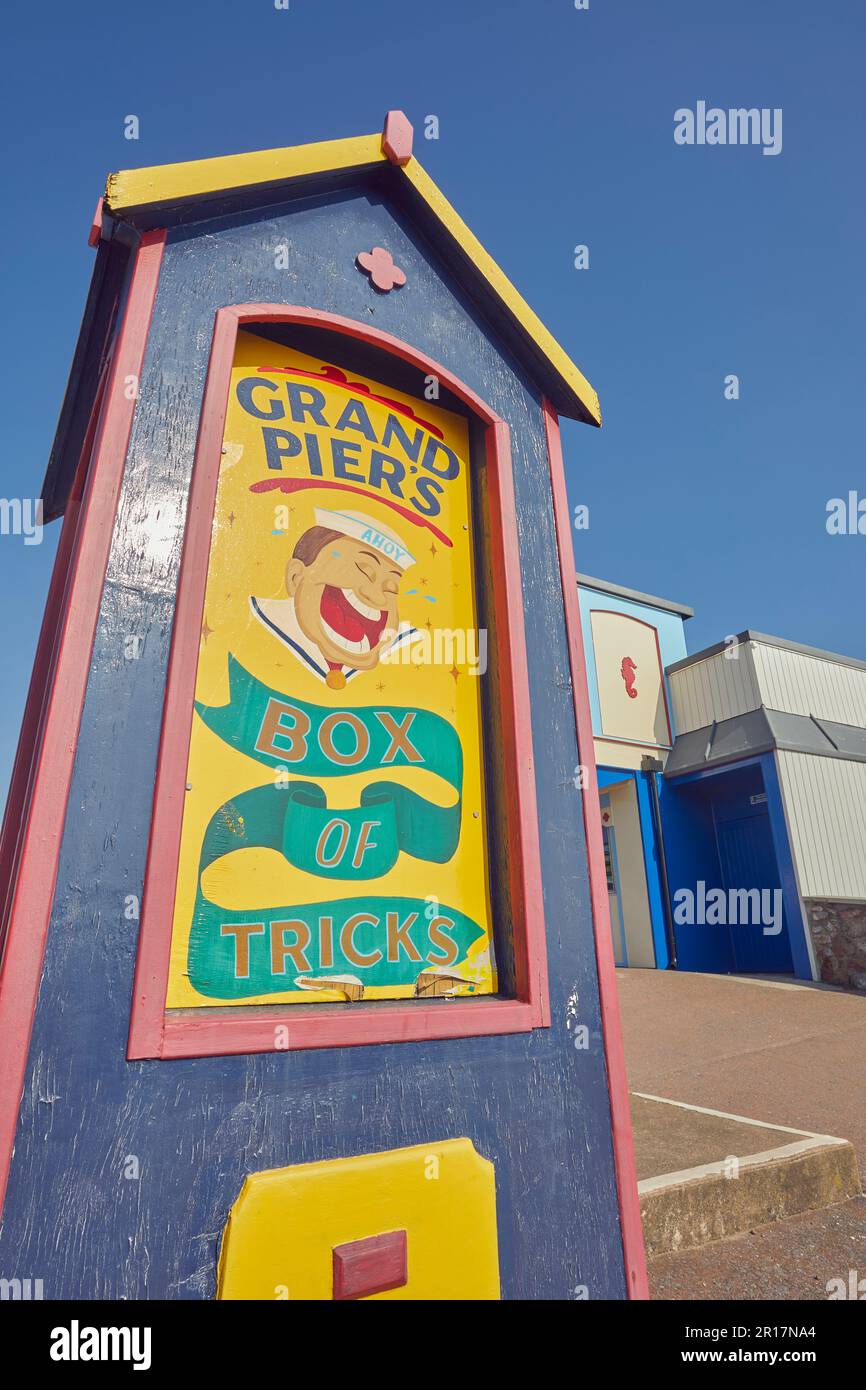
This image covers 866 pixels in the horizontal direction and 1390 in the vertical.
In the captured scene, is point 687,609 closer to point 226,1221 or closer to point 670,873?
point 670,873

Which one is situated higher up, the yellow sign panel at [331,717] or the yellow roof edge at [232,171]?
the yellow roof edge at [232,171]

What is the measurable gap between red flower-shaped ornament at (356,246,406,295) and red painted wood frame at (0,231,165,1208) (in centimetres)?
71

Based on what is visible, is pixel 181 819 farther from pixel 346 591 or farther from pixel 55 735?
pixel 346 591

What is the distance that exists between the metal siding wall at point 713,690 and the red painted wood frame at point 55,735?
10.6m

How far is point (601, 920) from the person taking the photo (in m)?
2.15

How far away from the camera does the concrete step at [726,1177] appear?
2.70 meters

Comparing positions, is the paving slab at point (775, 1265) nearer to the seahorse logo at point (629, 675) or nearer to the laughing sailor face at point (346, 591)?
the laughing sailor face at point (346, 591)

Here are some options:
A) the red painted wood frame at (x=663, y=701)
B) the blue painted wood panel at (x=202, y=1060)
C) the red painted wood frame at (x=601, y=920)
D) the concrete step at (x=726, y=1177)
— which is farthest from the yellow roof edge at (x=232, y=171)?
the red painted wood frame at (x=663, y=701)

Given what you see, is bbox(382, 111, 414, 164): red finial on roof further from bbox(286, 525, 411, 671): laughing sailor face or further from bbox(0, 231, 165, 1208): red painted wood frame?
bbox(286, 525, 411, 671): laughing sailor face

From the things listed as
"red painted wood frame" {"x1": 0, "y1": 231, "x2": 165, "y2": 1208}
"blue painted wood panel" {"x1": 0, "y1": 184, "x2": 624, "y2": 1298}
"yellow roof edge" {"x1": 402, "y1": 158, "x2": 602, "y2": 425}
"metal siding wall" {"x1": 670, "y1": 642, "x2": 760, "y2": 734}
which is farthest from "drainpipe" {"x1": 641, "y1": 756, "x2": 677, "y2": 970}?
"red painted wood frame" {"x1": 0, "y1": 231, "x2": 165, "y2": 1208}

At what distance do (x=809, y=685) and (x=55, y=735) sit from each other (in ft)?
39.3

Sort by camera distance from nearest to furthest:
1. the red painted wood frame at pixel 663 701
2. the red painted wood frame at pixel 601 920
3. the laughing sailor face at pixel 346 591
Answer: the red painted wood frame at pixel 601 920, the laughing sailor face at pixel 346 591, the red painted wood frame at pixel 663 701

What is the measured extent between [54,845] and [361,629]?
1.01 m

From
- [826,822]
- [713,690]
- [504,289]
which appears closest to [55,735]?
[504,289]
